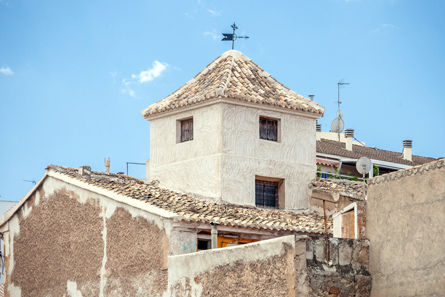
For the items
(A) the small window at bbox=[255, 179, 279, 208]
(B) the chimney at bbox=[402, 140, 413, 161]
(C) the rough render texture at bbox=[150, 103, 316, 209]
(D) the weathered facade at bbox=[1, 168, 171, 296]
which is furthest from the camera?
(B) the chimney at bbox=[402, 140, 413, 161]

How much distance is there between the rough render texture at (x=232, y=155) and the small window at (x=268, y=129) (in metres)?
0.17

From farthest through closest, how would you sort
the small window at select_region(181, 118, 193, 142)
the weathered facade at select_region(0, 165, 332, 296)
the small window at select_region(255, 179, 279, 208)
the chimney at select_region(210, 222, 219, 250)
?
the small window at select_region(181, 118, 193, 142), the small window at select_region(255, 179, 279, 208), the weathered facade at select_region(0, 165, 332, 296), the chimney at select_region(210, 222, 219, 250)

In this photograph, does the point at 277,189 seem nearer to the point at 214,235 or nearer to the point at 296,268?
the point at 214,235

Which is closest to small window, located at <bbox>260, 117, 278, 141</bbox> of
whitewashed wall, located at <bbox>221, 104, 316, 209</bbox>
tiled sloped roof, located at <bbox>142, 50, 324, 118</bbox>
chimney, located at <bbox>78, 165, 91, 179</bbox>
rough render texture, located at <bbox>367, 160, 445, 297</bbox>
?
whitewashed wall, located at <bbox>221, 104, 316, 209</bbox>

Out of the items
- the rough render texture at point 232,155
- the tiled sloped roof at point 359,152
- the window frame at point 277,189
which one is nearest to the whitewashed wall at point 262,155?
the rough render texture at point 232,155

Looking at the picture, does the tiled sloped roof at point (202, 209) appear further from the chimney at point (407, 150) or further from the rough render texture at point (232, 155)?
the chimney at point (407, 150)

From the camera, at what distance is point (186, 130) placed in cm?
2397

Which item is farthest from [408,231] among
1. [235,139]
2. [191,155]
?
[191,155]

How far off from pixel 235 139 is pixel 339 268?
972cm

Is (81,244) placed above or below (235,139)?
below

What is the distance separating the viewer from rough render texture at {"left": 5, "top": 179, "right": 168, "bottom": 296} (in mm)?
19438

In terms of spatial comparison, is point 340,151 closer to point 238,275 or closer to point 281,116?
point 281,116

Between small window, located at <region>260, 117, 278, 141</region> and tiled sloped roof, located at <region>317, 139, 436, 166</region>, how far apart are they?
10777mm

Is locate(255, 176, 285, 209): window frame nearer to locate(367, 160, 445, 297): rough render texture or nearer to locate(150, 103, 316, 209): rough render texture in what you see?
locate(150, 103, 316, 209): rough render texture
